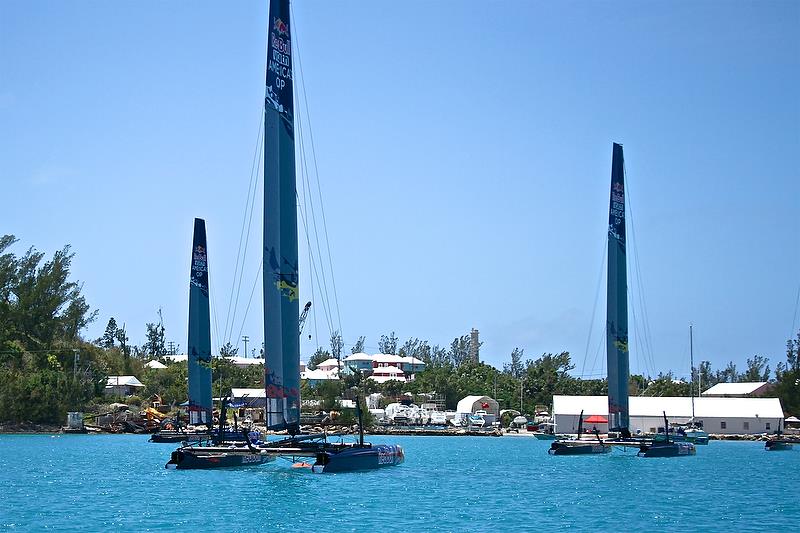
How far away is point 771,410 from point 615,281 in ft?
→ 137

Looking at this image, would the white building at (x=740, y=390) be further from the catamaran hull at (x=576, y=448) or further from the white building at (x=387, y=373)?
the catamaran hull at (x=576, y=448)

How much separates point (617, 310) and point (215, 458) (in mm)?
36444

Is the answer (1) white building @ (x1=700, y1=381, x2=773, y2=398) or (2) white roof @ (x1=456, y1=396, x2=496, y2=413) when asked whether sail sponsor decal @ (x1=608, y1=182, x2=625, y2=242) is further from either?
(1) white building @ (x1=700, y1=381, x2=773, y2=398)

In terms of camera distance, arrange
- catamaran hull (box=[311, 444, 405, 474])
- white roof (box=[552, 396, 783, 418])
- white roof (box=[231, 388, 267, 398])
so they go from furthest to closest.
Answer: white roof (box=[231, 388, 267, 398]) → white roof (box=[552, 396, 783, 418]) → catamaran hull (box=[311, 444, 405, 474])

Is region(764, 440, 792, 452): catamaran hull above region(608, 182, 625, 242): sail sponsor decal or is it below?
below

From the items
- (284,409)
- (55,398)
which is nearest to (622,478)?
(284,409)

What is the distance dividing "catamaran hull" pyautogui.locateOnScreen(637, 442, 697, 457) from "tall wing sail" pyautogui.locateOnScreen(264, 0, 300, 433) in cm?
2791

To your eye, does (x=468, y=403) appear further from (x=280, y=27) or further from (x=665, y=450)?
(x=280, y=27)

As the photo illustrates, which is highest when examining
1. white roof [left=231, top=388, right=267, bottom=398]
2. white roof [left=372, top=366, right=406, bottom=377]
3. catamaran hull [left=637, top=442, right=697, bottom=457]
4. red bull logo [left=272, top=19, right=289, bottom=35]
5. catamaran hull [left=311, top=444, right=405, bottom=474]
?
red bull logo [left=272, top=19, right=289, bottom=35]

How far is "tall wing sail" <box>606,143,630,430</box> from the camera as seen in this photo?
78.9 metres

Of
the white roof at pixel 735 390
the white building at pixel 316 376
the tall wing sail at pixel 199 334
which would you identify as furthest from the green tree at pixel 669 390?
the tall wing sail at pixel 199 334

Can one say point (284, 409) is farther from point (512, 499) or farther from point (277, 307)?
point (512, 499)

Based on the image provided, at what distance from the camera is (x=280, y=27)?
5459 cm

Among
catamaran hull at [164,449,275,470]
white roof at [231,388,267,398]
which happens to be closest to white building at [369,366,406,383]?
white roof at [231,388,267,398]
